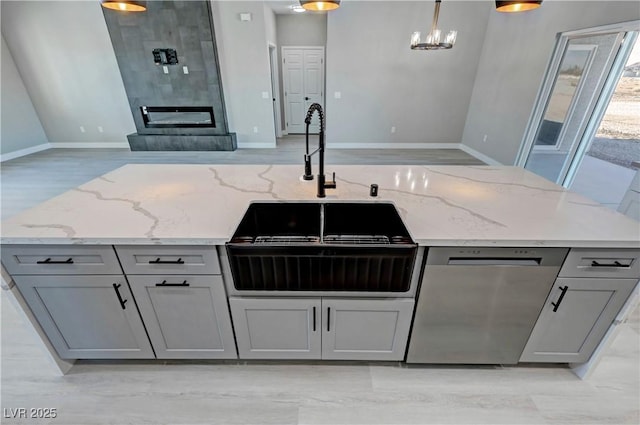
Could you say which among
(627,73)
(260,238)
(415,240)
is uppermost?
(627,73)

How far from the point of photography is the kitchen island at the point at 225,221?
1.13m

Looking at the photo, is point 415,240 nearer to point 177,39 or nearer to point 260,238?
point 260,238

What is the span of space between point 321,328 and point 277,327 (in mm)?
227

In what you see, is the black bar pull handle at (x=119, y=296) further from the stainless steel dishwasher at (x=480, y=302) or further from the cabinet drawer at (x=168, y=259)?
the stainless steel dishwasher at (x=480, y=302)

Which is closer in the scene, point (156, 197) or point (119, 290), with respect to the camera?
point (119, 290)

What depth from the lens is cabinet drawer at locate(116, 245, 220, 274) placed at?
1.16m

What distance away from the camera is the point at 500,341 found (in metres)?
1.40

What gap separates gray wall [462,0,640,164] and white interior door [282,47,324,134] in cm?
363

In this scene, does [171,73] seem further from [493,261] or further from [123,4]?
[493,261]

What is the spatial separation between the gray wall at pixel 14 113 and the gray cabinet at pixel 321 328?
7.11 meters

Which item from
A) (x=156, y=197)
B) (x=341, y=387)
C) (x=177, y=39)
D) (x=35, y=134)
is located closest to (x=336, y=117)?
(x=177, y=39)

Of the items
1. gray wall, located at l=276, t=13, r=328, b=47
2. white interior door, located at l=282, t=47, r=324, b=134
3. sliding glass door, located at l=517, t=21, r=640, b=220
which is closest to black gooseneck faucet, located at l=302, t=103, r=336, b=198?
sliding glass door, located at l=517, t=21, r=640, b=220

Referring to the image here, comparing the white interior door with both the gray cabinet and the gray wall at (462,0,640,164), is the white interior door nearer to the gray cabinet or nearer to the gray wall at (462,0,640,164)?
the gray wall at (462,0,640,164)

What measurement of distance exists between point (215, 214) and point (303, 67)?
6.58 metres
